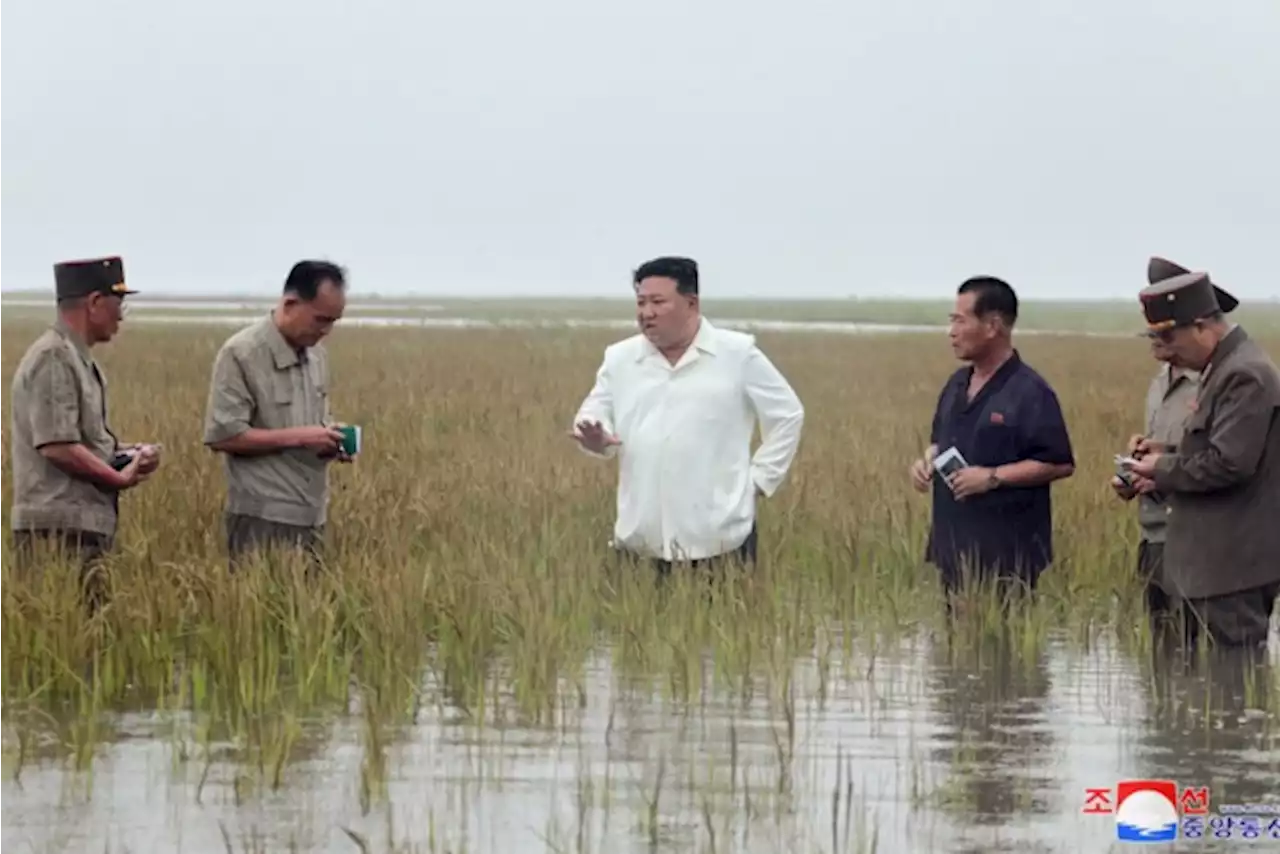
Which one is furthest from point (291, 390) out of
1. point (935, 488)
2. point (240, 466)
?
point (935, 488)

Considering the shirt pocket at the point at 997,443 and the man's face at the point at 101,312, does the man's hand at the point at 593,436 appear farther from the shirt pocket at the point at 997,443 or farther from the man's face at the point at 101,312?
the man's face at the point at 101,312

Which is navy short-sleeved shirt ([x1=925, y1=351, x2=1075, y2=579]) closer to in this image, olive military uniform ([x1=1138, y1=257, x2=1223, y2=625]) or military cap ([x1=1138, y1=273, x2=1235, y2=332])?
olive military uniform ([x1=1138, y1=257, x2=1223, y2=625])

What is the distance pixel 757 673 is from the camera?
7.09m

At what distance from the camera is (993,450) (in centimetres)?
711

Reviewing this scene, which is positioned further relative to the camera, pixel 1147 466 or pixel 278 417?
pixel 278 417

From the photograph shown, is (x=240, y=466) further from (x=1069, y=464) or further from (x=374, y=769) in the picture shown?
(x=1069, y=464)

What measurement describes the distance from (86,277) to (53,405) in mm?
417

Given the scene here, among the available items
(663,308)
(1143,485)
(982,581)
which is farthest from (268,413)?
(1143,485)

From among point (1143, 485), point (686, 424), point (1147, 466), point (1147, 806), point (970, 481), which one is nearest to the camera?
point (1147, 806)

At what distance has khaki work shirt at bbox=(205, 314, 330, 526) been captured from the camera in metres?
7.07

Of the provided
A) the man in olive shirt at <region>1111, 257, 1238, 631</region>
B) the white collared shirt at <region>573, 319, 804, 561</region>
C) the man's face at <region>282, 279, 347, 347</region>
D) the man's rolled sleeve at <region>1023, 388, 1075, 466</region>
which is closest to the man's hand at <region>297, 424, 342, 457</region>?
the man's face at <region>282, 279, 347, 347</region>

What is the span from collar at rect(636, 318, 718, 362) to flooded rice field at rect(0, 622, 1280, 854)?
42.1 inches

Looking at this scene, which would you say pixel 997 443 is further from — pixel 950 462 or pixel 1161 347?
pixel 1161 347

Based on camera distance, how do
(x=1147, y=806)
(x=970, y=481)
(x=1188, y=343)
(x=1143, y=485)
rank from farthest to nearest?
(x=970, y=481)
(x=1143, y=485)
(x=1188, y=343)
(x=1147, y=806)
